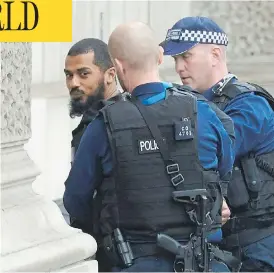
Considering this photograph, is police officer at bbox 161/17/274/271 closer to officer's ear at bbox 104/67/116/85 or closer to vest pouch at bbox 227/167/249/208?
vest pouch at bbox 227/167/249/208

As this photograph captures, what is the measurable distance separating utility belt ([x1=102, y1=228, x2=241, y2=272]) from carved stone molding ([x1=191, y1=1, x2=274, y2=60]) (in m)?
5.04

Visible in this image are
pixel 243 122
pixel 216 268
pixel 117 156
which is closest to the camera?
pixel 117 156

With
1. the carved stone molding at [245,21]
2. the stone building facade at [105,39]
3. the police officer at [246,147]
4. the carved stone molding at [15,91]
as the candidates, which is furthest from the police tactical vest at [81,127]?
the carved stone molding at [245,21]

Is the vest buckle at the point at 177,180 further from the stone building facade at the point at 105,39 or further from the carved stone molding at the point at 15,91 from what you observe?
the stone building facade at the point at 105,39

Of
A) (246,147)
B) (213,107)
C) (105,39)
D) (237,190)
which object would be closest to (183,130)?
(213,107)

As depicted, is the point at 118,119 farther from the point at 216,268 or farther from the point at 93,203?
the point at 216,268

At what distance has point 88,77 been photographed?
427 centimetres

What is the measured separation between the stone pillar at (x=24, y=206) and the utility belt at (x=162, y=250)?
0.17 metres

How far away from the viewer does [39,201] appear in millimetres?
3439

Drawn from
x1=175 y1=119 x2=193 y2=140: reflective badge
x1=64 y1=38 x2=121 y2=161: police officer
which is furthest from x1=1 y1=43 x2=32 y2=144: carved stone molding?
x1=64 y1=38 x2=121 y2=161: police officer

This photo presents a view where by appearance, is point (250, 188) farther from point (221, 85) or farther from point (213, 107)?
point (213, 107)

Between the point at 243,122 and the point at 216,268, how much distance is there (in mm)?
739

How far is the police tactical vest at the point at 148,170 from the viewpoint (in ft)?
10.4

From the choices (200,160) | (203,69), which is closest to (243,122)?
(203,69)
